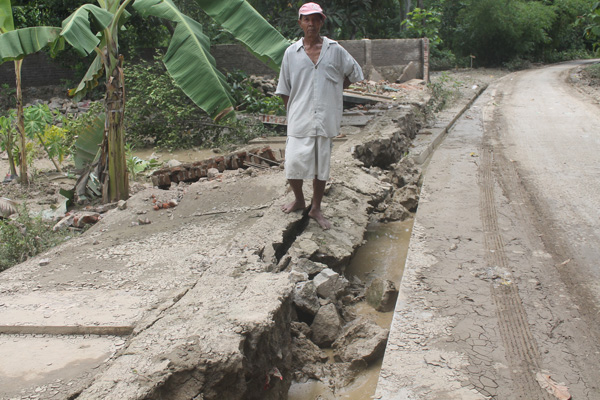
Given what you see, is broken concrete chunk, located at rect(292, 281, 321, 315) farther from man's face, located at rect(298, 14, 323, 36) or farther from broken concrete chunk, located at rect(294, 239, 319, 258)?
man's face, located at rect(298, 14, 323, 36)

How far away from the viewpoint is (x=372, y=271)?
14.4 feet

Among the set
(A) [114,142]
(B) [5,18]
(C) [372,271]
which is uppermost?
(B) [5,18]

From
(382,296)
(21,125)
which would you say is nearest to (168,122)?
(21,125)

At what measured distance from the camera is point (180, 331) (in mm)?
2545

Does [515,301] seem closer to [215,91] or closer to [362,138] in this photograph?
[215,91]

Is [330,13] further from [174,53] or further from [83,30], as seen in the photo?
[83,30]

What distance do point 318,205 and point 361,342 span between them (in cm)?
150

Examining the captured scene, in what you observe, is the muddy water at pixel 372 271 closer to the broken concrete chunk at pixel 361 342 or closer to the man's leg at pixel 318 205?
the broken concrete chunk at pixel 361 342

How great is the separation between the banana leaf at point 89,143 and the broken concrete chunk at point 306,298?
13.5ft

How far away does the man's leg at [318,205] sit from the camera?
4.25 meters

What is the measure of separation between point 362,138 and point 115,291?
4461 mm

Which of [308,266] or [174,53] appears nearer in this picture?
[308,266]

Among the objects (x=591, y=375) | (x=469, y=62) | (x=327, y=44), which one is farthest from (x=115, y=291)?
(x=469, y=62)

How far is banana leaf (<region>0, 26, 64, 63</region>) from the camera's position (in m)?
4.90
